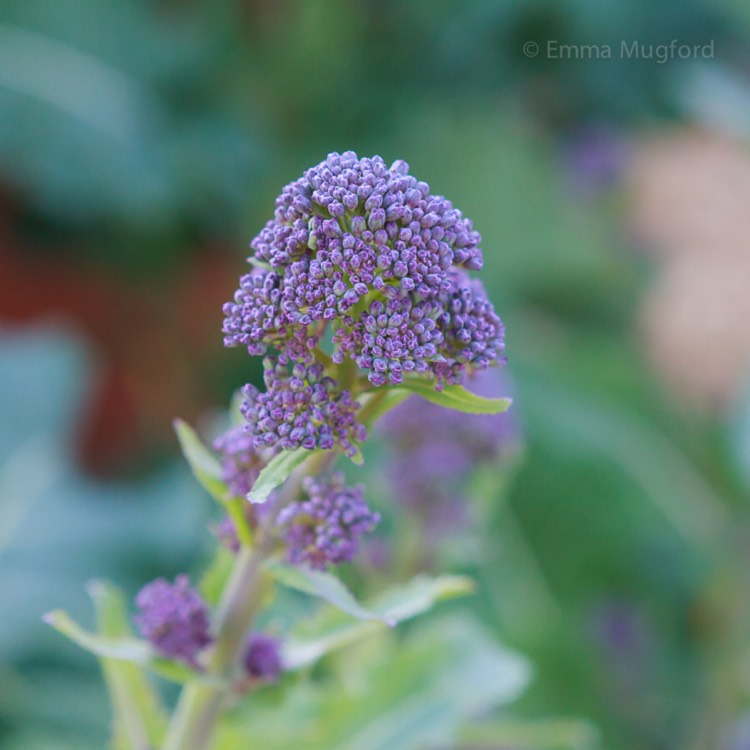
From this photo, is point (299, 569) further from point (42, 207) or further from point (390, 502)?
point (42, 207)

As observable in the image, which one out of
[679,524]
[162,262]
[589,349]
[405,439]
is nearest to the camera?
[405,439]

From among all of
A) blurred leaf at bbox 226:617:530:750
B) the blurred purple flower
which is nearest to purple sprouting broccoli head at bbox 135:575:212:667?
blurred leaf at bbox 226:617:530:750

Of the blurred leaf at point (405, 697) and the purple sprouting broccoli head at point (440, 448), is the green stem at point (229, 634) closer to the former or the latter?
the blurred leaf at point (405, 697)

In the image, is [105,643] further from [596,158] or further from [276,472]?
[596,158]

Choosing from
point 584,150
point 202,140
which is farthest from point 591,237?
point 202,140

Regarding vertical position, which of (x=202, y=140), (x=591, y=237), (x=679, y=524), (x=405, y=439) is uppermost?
(x=202, y=140)

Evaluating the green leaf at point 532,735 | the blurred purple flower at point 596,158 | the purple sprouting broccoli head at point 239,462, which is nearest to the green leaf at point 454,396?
the purple sprouting broccoli head at point 239,462

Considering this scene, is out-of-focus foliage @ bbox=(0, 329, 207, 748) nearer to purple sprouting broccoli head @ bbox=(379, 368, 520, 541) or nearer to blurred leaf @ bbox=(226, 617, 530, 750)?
blurred leaf @ bbox=(226, 617, 530, 750)

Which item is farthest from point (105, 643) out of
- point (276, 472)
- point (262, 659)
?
point (276, 472)
